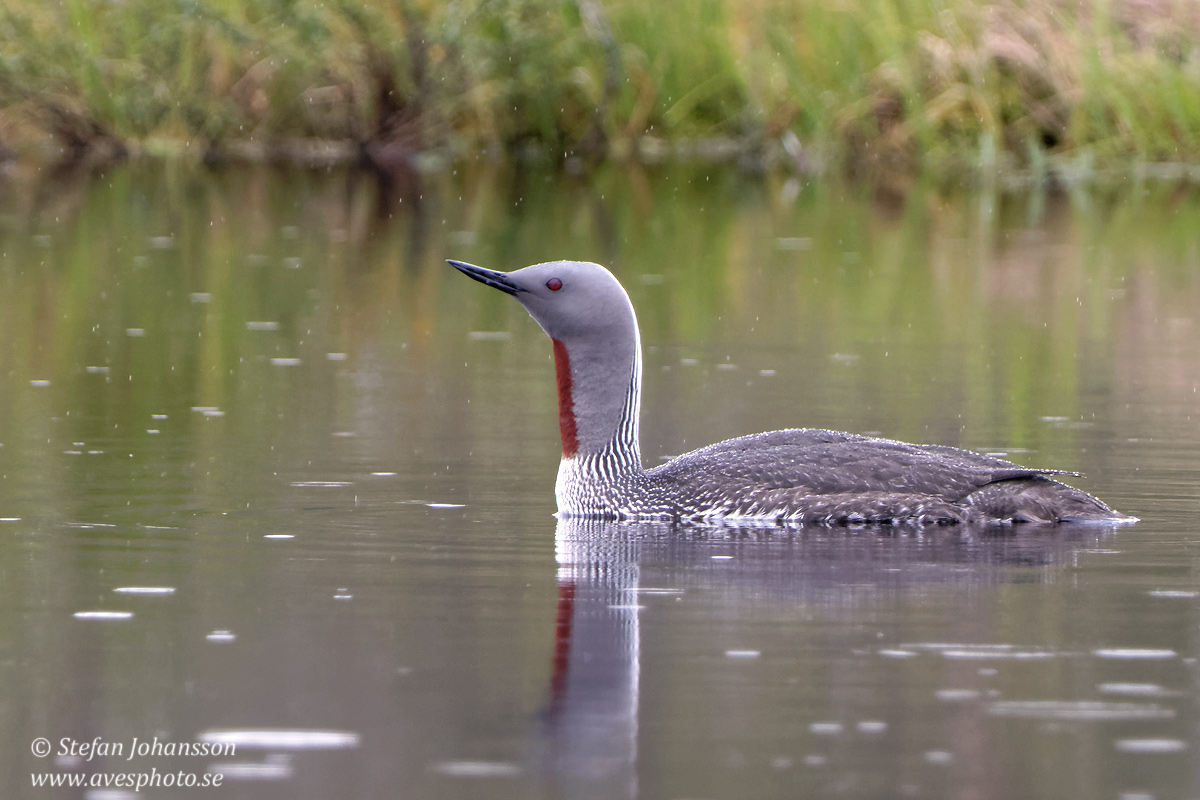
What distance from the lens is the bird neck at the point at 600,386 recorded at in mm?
8625

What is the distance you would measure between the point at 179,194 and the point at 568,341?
16.2 meters

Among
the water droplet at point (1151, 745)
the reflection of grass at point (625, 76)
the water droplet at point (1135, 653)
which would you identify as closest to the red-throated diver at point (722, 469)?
the water droplet at point (1135, 653)

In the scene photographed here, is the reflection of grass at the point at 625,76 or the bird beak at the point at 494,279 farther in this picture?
the reflection of grass at the point at 625,76

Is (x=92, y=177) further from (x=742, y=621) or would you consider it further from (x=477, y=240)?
(x=742, y=621)

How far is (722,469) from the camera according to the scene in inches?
328

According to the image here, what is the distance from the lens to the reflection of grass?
84.1 ft

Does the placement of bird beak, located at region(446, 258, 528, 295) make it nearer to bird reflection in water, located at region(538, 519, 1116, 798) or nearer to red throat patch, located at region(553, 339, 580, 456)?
red throat patch, located at region(553, 339, 580, 456)

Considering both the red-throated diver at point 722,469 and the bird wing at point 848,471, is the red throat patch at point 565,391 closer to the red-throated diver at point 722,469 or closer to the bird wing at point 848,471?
the red-throated diver at point 722,469

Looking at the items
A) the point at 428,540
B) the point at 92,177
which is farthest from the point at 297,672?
the point at 92,177

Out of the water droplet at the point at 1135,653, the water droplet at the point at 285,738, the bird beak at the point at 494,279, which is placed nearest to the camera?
the water droplet at the point at 285,738

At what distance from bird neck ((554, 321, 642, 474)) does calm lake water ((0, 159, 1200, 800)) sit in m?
0.34

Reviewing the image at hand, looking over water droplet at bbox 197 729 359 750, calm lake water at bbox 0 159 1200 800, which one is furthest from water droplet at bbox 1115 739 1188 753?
water droplet at bbox 197 729 359 750

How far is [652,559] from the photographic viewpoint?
24.9 feet

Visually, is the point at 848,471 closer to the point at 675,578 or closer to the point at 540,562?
the point at 675,578
